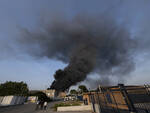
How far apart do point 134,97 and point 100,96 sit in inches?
126

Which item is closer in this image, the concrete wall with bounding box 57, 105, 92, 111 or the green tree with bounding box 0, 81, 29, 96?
the concrete wall with bounding box 57, 105, 92, 111

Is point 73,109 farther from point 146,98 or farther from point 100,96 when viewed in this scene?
point 146,98

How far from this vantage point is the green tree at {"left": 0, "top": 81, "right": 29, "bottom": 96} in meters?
43.2

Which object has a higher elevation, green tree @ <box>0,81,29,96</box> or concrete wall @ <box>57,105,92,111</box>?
green tree @ <box>0,81,29,96</box>

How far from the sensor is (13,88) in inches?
1815

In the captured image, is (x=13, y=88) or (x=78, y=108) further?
(x=13, y=88)

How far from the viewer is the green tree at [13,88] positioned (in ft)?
142

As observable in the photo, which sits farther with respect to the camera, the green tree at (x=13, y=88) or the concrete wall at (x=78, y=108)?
the green tree at (x=13, y=88)

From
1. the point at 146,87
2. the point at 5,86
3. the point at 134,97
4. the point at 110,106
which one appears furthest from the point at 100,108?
the point at 5,86

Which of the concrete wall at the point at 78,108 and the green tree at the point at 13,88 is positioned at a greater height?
the green tree at the point at 13,88

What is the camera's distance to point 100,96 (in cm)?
734

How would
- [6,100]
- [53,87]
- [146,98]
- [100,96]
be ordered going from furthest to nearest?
[53,87] → [6,100] → [100,96] → [146,98]

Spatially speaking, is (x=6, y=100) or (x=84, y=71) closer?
(x=6, y=100)

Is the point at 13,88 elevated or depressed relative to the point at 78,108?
elevated
